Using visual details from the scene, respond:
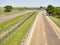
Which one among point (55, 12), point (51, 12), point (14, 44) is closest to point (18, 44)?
point (14, 44)

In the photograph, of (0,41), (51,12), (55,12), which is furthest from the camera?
(51,12)

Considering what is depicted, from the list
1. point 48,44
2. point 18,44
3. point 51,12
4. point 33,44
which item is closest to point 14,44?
point 18,44

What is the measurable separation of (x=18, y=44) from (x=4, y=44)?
1867 mm

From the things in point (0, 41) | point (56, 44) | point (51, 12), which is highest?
point (0, 41)

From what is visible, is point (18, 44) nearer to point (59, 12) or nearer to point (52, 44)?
point (52, 44)

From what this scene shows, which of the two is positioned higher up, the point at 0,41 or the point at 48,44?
the point at 0,41

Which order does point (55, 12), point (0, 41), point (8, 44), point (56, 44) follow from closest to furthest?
1. point (0, 41)
2. point (8, 44)
3. point (56, 44)
4. point (55, 12)

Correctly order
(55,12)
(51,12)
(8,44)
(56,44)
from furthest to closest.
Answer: (51,12) < (55,12) < (56,44) < (8,44)

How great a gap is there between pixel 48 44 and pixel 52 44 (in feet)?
1.72

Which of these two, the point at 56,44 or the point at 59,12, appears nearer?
the point at 56,44

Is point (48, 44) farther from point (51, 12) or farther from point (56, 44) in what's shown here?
point (51, 12)

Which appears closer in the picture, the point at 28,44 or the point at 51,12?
the point at 28,44

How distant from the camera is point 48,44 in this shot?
25688 mm

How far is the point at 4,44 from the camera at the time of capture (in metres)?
23.6
